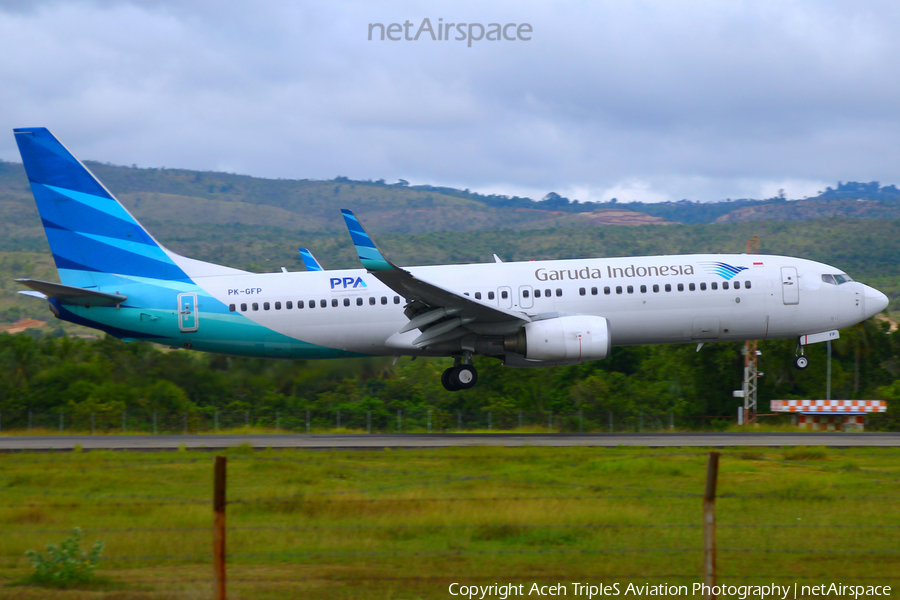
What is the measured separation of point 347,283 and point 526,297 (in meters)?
5.34

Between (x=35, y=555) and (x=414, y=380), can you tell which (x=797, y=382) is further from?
(x=35, y=555)

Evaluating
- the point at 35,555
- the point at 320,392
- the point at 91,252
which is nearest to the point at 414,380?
the point at 320,392

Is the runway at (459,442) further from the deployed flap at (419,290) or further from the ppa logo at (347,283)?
the ppa logo at (347,283)

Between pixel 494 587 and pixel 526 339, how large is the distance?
15861 millimetres

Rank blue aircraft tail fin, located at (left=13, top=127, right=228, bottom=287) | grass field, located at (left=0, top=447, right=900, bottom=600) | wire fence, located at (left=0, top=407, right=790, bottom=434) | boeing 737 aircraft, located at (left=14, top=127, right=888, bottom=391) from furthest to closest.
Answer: wire fence, located at (left=0, top=407, right=790, bottom=434) < blue aircraft tail fin, located at (left=13, top=127, right=228, bottom=287) < boeing 737 aircraft, located at (left=14, top=127, right=888, bottom=391) < grass field, located at (left=0, top=447, right=900, bottom=600)

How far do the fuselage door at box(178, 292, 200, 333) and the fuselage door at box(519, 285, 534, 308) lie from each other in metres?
9.55

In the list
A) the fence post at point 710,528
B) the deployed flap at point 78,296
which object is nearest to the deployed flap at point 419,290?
the deployed flap at point 78,296

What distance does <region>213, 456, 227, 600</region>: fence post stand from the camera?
25.8 feet

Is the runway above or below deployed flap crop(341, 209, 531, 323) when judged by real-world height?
below

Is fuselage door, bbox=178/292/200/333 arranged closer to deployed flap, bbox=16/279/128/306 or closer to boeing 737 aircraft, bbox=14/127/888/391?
boeing 737 aircraft, bbox=14/127/888/391

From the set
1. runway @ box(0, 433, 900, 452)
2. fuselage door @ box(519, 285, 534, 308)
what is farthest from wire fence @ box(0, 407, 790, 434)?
fuselage door @ box(519, 285, 534, 308)

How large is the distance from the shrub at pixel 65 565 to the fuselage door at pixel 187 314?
17.2m

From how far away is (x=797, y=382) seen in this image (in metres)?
47.8

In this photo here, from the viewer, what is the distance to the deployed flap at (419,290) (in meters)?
22.2
